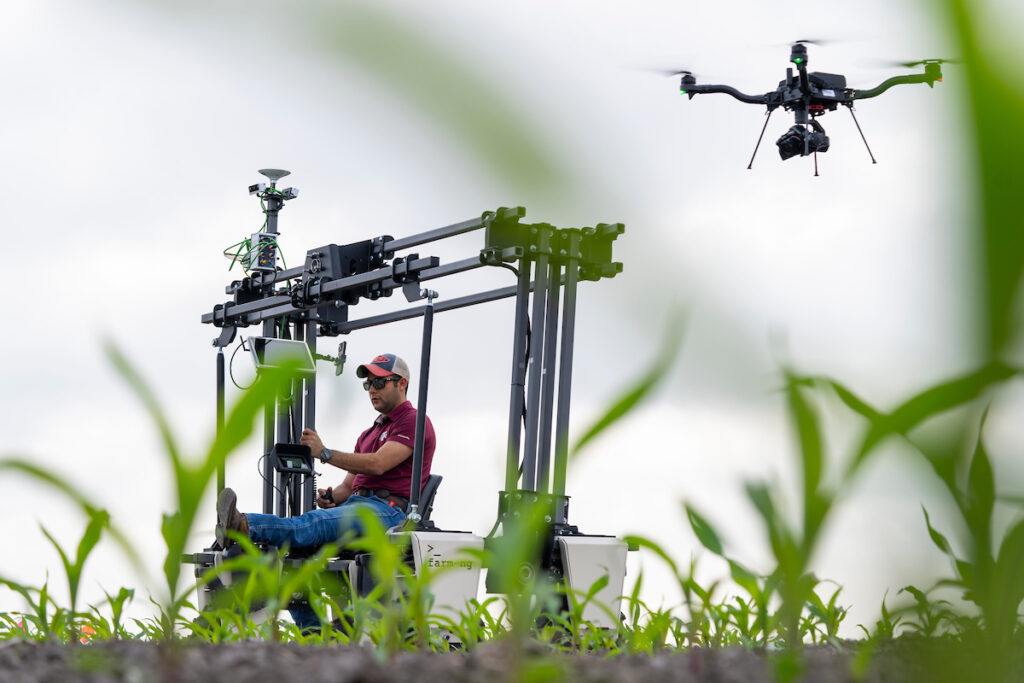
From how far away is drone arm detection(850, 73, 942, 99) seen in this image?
0.26 meters

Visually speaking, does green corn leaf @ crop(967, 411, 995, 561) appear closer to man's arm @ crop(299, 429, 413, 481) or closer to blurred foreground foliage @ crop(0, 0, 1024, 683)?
blurred foreground foliage @ crop(0, 0, 1024, 683)

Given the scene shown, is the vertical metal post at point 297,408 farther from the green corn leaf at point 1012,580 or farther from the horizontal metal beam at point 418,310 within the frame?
the green corn leaf at point 1012,580

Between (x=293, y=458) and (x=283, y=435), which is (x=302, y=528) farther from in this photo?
(x=283, y=435)

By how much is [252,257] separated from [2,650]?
12.5 ft

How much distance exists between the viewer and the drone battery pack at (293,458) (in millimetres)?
4449

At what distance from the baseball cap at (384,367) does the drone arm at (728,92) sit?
432 centimetres

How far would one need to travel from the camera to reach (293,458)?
14.9 feet

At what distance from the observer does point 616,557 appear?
3.92m

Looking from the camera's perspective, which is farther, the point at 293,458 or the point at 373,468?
the point at 293,458

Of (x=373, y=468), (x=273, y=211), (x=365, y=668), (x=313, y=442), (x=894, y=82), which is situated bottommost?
(x=365, y=668)

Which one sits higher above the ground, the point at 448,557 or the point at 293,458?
the point at 293,458

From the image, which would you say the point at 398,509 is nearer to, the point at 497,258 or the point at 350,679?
the point at 497,258

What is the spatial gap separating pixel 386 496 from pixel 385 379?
0.49 metres

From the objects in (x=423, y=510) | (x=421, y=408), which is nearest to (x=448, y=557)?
(x=423, y=510)
